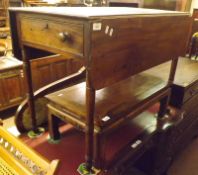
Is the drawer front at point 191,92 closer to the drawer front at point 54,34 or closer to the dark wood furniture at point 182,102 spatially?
the dark wood furniture at point 182,102

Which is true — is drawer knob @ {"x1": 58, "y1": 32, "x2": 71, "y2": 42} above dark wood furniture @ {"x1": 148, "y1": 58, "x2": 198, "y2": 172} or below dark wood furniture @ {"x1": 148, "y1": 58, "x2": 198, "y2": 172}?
above

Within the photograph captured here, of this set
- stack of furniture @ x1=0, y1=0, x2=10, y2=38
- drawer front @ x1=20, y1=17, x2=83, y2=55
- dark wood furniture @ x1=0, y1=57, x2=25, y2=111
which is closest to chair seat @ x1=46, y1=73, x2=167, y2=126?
drawer front @ x1=20, y1=17, x2=83, y2=55

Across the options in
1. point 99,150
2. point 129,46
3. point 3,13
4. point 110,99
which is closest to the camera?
point 129,46

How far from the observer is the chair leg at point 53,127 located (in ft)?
3.93

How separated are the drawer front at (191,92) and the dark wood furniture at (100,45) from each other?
0.38 m

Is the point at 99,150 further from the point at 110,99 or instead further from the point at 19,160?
the point at 19,160

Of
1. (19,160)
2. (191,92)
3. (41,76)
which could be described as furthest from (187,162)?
(19,160)

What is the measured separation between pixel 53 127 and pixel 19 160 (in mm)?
488

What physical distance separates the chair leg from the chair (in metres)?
0.41

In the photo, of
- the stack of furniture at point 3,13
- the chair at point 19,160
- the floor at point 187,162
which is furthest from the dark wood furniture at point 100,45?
the stack of furniture at point 3,13

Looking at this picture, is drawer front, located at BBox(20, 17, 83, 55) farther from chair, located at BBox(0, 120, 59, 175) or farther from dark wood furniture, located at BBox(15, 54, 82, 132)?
chair, located at BBox(0, 120, 59, 175)

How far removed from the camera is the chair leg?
120cm

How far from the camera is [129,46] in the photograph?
33.5 inches

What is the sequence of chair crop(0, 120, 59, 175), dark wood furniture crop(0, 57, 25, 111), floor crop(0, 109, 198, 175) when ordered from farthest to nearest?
dark wood furniture crop(0, 57, 25, 111)
floor crop(0, 109, 198, 175)
chair crop(0, 120, 59, 175)
